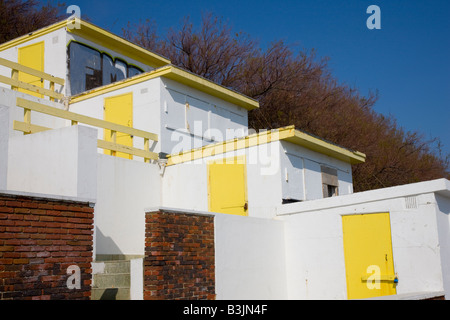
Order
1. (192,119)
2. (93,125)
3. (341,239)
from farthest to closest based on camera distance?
(192,119) → (93,125) → (341,239)

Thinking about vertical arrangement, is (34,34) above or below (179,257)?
above

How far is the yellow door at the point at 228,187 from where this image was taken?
13.4m

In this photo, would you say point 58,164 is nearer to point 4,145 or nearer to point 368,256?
point 4,145

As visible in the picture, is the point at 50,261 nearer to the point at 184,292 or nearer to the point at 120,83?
the point at 184,292

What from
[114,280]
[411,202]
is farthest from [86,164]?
[411,202]

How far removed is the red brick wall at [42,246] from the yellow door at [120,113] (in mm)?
7840

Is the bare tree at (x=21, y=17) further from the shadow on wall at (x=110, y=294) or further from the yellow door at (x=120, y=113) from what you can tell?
the shadow on wall at (x=110, y=294)

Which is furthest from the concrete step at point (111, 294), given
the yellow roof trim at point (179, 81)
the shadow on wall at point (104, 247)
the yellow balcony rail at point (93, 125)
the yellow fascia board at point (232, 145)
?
the yellow roof trim at point (179, 81)

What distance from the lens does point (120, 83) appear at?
15.8 metres

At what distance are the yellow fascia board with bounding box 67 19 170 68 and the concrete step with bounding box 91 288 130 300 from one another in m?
10.5

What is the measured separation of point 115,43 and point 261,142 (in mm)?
7581

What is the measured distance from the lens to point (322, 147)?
46.9 feet

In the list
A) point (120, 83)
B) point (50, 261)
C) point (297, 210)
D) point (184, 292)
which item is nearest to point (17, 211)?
point (50, 261)
